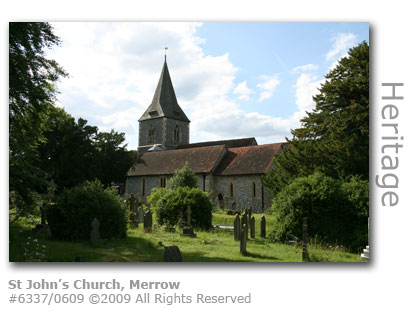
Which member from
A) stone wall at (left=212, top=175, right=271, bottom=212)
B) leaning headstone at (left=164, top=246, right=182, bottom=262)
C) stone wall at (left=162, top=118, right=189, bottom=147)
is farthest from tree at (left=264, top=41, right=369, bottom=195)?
stone wall at (left=162, top=118, right=189, bottom=147)

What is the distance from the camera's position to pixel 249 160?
20625 mm

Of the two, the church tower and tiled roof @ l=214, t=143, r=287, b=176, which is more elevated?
the church tower

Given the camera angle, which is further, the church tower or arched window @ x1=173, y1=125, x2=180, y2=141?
arched window @ x1=173, y1=125, x2=180, y2=141

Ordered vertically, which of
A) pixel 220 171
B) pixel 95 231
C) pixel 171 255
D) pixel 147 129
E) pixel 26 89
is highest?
pixel 147 129

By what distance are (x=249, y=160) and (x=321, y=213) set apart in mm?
12008

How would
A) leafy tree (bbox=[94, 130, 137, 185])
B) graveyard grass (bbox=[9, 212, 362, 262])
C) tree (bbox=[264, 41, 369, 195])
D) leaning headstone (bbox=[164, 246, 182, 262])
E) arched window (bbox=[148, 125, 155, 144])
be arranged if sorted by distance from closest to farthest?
leaning headstone (bbox=[164, 246, 182, 262]) → graveyard grass (bbox=[9, 212, 362, 262]) → tree (bbox=[264, 41, 369, 195]) → leafy tree (bbox=[94, 130, 137, 185]) → arched window (bbox=[148, 125, 155, 144])

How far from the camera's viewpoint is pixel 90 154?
15625 mm

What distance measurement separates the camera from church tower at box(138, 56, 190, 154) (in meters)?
36.2

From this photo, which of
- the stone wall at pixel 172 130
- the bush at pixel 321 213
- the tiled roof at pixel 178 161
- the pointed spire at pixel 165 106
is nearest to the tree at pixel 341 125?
the bush at pixel 321 213

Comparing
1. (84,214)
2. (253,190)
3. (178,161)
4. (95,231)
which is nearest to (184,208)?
(84,214)

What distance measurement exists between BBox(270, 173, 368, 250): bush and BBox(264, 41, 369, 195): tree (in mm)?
787

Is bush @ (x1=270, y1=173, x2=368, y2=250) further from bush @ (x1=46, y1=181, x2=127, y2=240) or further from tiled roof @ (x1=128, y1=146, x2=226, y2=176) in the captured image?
tiled roof @ (x1=128, y1=146, x2=226, y2=176)

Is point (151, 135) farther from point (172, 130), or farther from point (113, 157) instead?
point (113, 157)
